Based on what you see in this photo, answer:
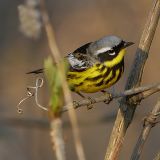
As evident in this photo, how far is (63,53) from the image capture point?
6.07 meters

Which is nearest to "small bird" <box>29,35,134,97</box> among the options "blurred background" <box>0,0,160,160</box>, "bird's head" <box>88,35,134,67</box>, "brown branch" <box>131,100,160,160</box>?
"bird's head" <box>88,35,134,67</box>

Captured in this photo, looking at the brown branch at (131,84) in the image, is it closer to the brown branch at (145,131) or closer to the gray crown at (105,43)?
the brown branch at (145,131)

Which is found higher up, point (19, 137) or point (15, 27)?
point (15, 27)

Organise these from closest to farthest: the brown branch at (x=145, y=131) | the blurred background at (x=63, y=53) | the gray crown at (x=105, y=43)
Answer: the brown branch at (x=145, y=131)
the gray crown at (x=105, y=43)
the blurred background at (x=63, y=53)

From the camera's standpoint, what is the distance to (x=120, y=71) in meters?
3.74

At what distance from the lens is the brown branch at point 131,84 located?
2494mm

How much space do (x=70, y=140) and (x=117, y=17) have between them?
1147 millimetres

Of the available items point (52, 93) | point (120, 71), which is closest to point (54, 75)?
point (52, 93)

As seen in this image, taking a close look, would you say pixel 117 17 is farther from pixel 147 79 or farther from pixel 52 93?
pixel 52 93

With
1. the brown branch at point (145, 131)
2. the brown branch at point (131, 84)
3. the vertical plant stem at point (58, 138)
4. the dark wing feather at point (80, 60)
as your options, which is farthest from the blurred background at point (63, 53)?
the vertical plant stem at point (58, 138)

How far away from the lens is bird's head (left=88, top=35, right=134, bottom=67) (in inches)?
145

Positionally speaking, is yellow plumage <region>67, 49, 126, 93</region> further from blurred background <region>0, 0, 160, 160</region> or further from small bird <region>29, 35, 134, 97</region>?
blurred background <region>0, 0, 160, 160</region>

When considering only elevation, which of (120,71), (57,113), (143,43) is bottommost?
(57,113)

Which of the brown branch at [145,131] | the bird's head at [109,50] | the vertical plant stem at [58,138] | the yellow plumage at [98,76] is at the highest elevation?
the bird's head at [109,50]
